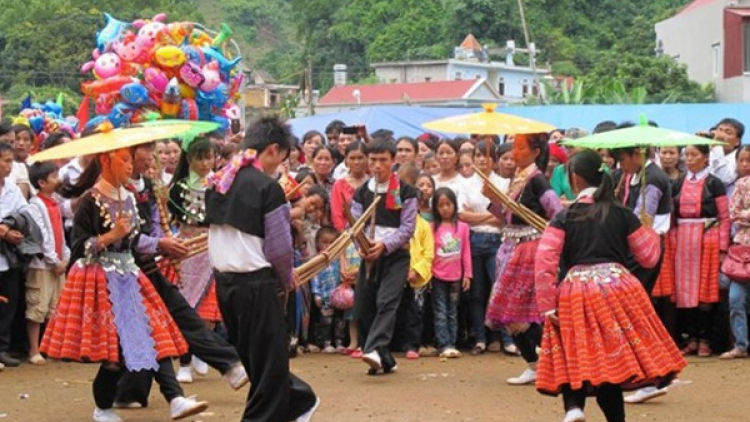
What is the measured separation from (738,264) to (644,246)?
430 cm

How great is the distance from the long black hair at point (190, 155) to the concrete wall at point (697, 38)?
4350cm

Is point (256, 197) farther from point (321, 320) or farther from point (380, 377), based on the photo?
point (321, 320)

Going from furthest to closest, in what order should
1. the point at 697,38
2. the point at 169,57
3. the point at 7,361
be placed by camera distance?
the point at 697,38 → the point at 169,57 → the point at 7,361

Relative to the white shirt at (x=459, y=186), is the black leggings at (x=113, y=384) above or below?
below

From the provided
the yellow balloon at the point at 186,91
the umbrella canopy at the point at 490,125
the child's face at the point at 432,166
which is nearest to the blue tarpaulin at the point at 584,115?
the yellow balloon at the point at 186,91

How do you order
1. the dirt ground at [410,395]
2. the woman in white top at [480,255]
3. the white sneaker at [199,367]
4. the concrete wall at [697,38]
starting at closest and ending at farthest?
the dirt ground at [410,395] < the white sneaker at [199,367] < the woman in white top at [480,255] < the concrete wall at [697,38]

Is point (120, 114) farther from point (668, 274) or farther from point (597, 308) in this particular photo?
point (597, 308)

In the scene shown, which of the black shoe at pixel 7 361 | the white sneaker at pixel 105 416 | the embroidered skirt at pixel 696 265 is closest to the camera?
the white sneaker at pixel 105 416

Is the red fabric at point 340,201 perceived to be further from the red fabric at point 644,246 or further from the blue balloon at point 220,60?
the blue balloon at point 220,60

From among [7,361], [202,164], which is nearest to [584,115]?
[7,361]

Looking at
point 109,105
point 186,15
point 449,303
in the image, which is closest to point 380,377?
point 449,303

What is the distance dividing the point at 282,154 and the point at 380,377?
11.0 ft

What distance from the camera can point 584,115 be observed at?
23531 mm

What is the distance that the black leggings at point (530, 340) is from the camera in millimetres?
10578
